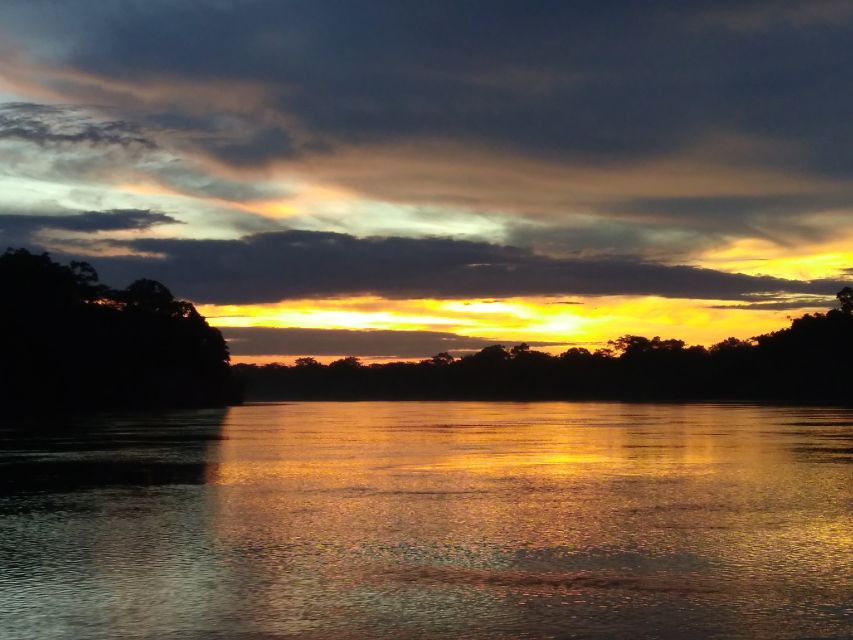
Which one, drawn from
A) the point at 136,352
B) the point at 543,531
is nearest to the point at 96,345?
the point at 136,352

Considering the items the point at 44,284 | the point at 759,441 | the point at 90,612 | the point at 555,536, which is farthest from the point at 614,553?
the point at 44,284

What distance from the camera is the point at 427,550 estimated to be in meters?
14.7

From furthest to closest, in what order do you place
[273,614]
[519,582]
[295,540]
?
[295,540], [519,582], [273,614]

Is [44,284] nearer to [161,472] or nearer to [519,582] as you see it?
[161,472]

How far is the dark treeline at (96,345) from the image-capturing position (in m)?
101

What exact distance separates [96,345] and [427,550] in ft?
345

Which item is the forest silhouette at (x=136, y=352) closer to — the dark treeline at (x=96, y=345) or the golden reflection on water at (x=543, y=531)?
the dark treeline at (x=96, y=345)

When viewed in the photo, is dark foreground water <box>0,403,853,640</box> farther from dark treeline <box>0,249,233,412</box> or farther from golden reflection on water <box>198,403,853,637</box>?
dark treeline <box>0,249,233,412</box>

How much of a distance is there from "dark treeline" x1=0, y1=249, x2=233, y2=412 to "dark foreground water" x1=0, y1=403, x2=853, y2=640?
248 feet

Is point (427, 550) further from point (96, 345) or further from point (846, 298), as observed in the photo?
point (846, 298)

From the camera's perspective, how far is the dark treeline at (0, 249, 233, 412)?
100750 millimetres

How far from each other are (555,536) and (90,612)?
764 centimetres

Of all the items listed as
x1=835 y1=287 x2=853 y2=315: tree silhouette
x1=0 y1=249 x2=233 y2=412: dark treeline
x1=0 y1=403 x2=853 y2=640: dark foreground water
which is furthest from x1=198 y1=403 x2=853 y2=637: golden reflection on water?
x1=835 y1=287 x2=853 y2=315: tree silhouette

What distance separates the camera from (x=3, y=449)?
37969 mm
